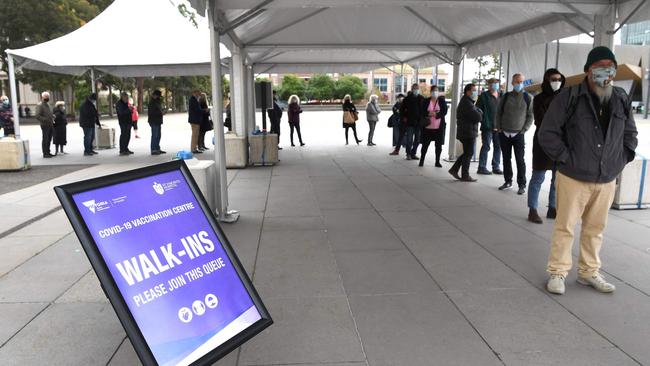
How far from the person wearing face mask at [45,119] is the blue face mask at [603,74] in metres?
13.4

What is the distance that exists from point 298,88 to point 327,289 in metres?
59.5

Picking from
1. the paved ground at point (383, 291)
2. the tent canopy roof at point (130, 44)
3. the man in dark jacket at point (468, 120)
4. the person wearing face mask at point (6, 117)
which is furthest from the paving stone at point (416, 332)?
the person wearing face mask at point (6, 117)

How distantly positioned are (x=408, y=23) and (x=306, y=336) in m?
8.44

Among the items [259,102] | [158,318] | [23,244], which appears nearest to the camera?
[158,318]

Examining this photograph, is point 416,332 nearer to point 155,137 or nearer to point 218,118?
point 218,118

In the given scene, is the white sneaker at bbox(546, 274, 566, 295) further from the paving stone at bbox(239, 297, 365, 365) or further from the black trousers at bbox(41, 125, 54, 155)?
the black trousers at bbox(41, 125, 54, 155)

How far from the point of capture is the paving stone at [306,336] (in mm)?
3178

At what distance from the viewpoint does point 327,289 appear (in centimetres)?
429

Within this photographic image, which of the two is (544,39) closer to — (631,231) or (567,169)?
(631,231)

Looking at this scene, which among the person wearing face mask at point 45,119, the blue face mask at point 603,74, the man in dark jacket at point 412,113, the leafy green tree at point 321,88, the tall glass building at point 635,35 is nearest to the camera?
the blue face mask at point 603,74

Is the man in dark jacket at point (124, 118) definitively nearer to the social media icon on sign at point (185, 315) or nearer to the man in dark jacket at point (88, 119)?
the man in dark jacket at point (88, 119)

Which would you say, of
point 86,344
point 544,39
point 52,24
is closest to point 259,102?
point 544,39

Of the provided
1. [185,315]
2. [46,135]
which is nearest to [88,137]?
[46,135]

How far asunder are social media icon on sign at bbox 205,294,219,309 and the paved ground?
56 cm
